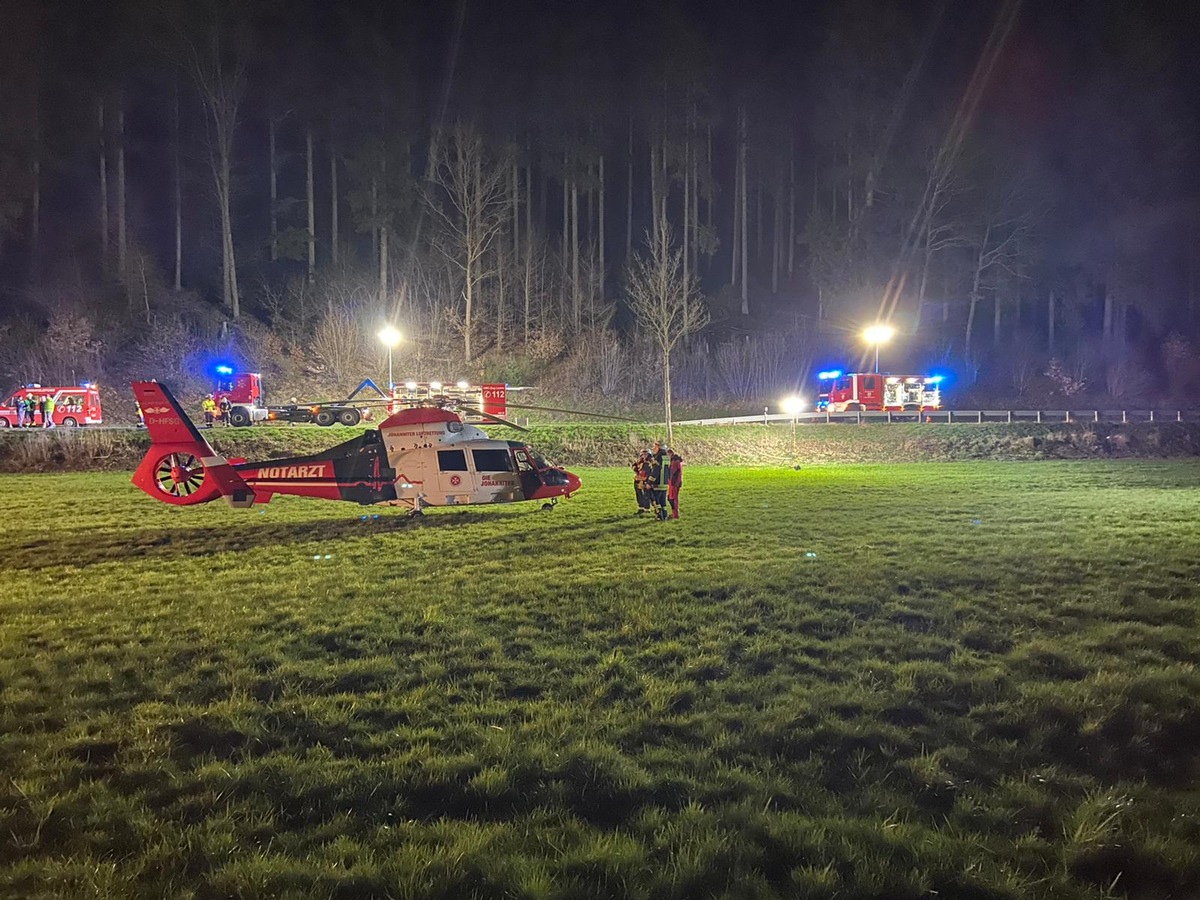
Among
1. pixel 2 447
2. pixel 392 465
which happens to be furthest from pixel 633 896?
→ pixel 2 447

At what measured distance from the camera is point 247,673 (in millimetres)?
6148

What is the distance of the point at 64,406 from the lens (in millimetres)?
31078

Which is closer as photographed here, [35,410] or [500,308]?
[35,410]

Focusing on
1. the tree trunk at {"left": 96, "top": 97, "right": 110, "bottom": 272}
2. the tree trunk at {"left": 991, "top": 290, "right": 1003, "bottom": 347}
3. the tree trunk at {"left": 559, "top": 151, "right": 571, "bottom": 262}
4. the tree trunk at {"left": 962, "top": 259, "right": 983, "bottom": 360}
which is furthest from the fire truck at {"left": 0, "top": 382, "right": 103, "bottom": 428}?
the tree trunk at {"left": 991, "top": 290, "right": 1003, "bottom": 347}

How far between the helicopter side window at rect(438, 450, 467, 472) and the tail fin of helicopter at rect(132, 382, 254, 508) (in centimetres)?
383

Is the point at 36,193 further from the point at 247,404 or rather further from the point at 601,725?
the point at 601,725

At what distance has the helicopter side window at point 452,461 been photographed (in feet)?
46.7

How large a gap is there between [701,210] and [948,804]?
67819 millimetres

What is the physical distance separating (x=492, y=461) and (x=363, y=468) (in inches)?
104

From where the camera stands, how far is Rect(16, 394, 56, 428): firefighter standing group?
98.3 ft

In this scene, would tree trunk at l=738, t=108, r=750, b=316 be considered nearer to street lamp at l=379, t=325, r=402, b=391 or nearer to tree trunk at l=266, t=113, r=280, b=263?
street lamp at l=379, t=325, r=402, b=391

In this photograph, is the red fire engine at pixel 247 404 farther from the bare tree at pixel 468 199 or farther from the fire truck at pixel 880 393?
the fire truck at pixel 880 393

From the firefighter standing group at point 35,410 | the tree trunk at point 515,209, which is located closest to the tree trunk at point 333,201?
the tree trunk at point 515,209

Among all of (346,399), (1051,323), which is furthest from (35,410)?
(1051,323)
